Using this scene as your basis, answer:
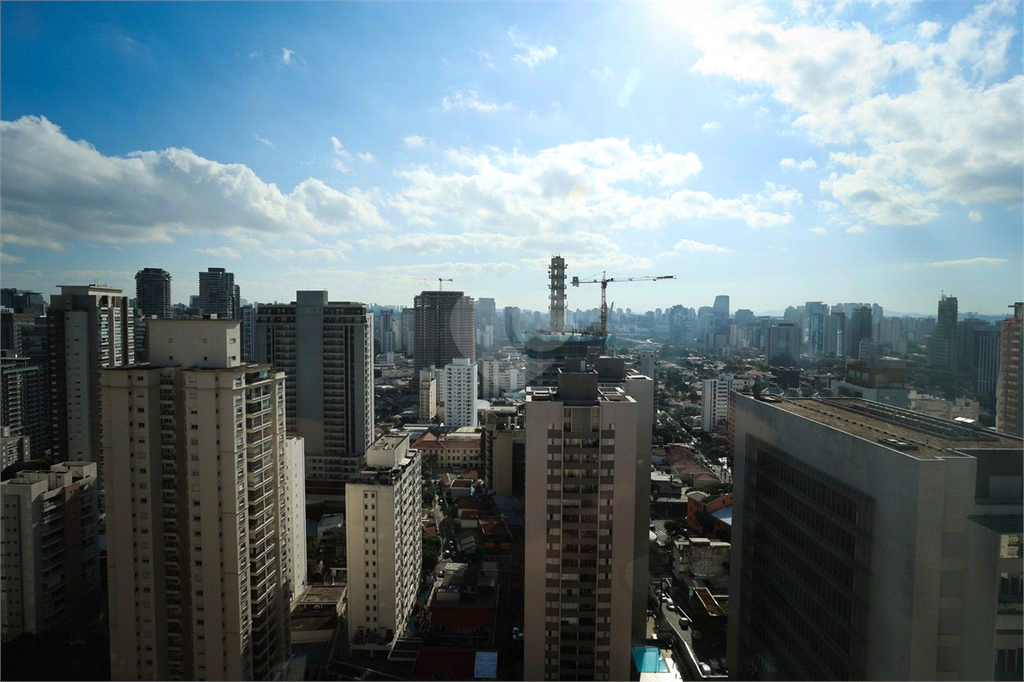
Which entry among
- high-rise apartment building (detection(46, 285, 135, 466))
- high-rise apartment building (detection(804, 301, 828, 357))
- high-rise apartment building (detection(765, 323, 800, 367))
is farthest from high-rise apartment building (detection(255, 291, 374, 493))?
high-rise apartment building (detection(804, 301, 828, 357))

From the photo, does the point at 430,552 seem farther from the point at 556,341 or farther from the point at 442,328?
the point at 442,328

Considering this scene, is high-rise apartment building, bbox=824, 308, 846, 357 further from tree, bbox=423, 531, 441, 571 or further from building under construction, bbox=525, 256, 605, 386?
tree, bbox=423, 531, 441, 571

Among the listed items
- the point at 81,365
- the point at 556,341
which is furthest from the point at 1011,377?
the point at 81,365

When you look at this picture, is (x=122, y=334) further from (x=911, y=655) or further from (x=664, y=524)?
(x=911, y=655)

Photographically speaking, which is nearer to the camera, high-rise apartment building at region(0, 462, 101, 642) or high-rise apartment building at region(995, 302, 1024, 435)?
high-rise apartment building at region(995, 302, 1024, 435)

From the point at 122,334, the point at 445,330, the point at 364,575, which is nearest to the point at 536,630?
the point at 364,575

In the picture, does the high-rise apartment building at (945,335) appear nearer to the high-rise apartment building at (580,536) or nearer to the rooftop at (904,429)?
the rooftop at (904,429)
